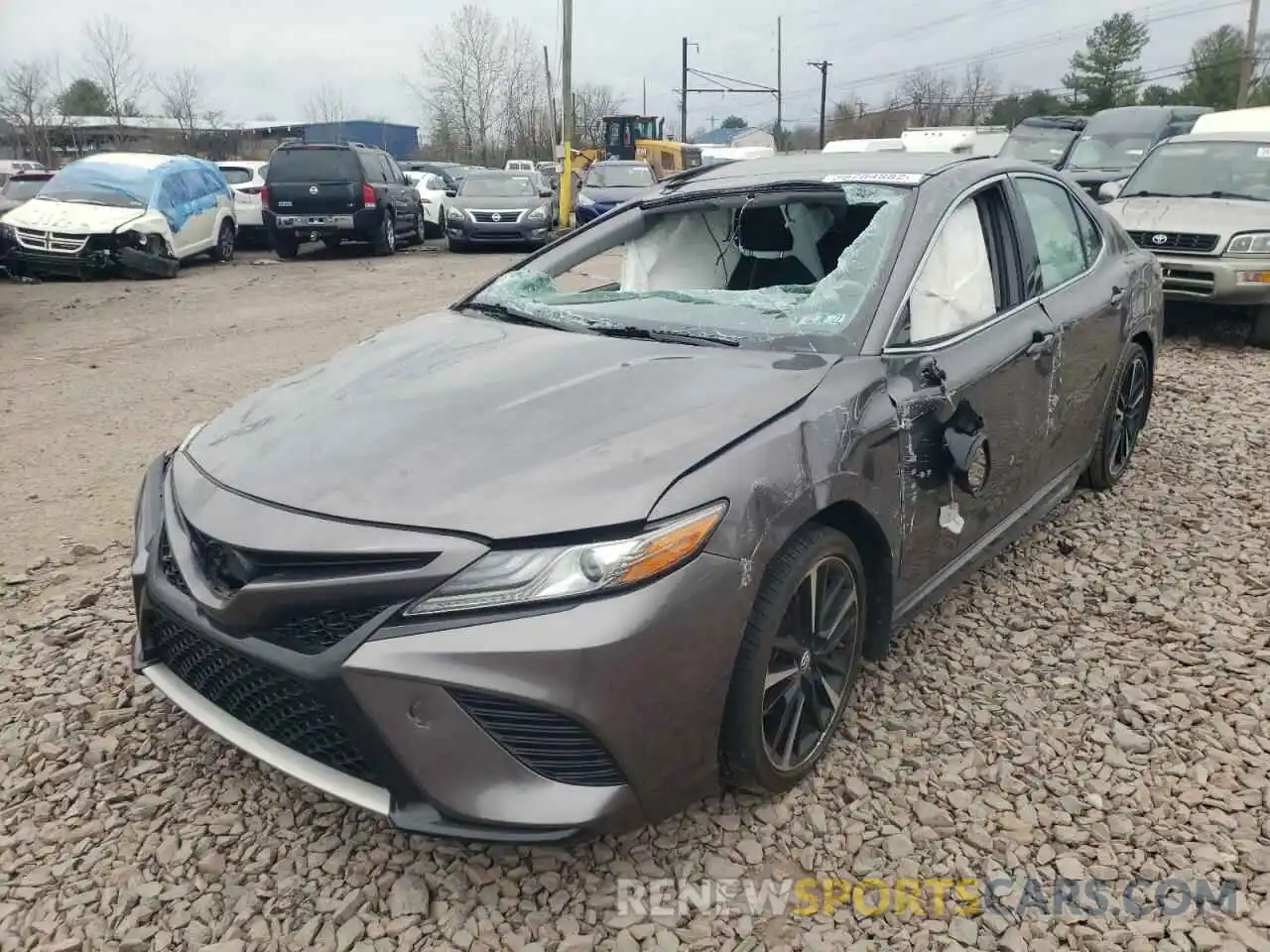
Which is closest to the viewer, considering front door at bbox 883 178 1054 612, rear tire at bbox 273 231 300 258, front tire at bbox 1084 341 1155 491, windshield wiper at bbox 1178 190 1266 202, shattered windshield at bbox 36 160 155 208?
front door at bbox 883 178 1054 612

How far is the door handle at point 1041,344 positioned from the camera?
3316mm

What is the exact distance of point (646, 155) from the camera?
105 ft

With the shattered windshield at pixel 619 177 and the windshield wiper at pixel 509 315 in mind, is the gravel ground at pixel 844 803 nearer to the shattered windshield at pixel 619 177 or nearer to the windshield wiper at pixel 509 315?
the windshield wiper at pixel 509 315

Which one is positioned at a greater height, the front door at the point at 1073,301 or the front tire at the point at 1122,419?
the front door at the point at 1073,301

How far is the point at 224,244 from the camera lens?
595 inches

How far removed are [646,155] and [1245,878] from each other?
3200 centimetres

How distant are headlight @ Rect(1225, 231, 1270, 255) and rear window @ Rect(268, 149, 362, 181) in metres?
12.4

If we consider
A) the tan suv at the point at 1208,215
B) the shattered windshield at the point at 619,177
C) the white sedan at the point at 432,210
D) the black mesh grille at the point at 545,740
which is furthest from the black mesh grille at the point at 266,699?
the white sedan at the point at 432,210

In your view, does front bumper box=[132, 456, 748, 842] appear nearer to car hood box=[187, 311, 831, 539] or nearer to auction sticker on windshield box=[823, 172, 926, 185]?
car hood box=[187, 311, 831, 539]

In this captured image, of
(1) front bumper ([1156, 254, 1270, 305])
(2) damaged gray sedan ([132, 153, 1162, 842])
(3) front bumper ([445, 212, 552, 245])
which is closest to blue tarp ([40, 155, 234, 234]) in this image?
(3) front bumper ([445, 212, 552, 245])

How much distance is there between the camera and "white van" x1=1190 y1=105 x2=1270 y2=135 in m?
9.61

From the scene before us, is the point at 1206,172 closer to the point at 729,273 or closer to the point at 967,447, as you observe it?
the point at 729,273

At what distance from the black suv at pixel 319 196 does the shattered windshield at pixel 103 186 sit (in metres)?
2.26

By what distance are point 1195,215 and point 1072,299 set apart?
5170mm
